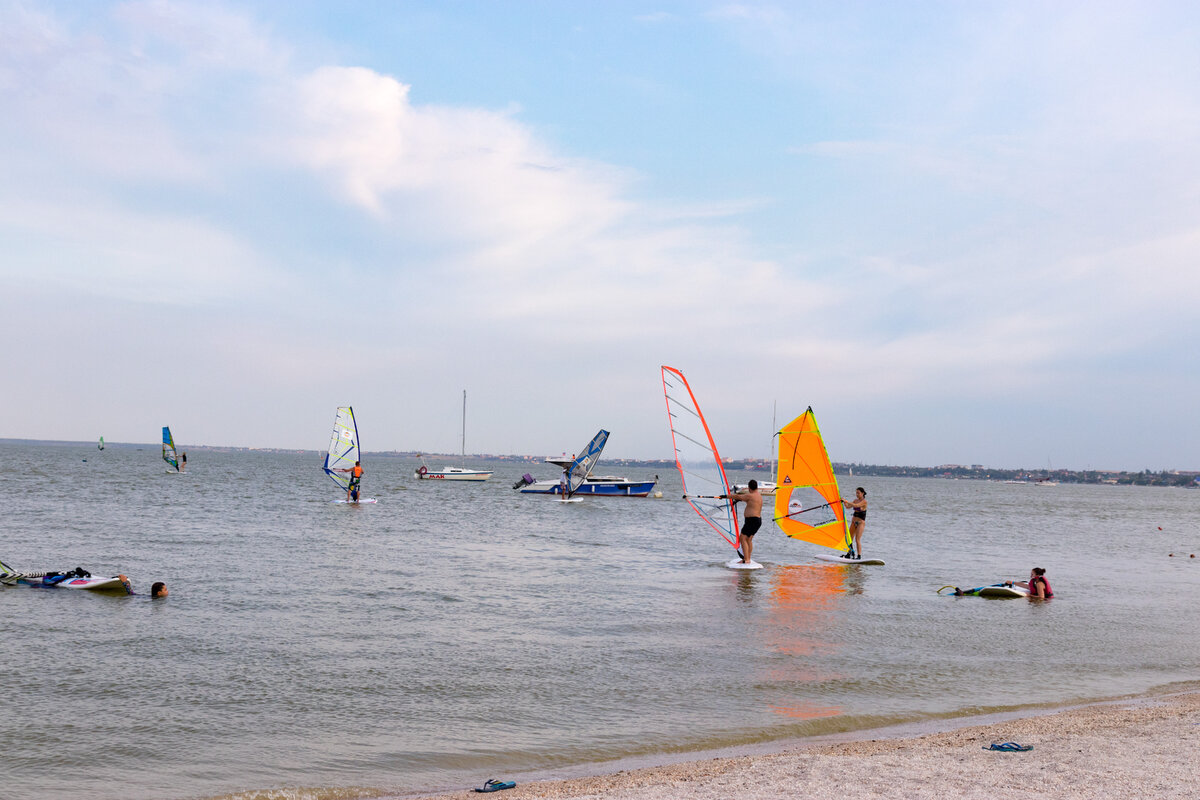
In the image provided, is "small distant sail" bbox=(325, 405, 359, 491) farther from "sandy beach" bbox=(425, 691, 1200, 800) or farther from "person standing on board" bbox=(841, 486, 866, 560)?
"sandy beach" bbox=(425, 691, 1200, 800)

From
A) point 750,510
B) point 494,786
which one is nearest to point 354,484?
point 750,510

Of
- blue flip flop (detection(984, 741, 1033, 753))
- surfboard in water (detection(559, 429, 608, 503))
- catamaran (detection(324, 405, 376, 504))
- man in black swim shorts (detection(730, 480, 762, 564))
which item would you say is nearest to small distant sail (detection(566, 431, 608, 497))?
surfboard in water (detection(559, 429, 608, 503))

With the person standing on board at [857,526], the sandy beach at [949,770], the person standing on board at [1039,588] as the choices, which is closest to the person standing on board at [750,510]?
the person standing on board at [857,526]

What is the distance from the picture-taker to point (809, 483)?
18.7 metres

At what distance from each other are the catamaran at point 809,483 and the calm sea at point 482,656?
89 centimetres

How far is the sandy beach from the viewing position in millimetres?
5273

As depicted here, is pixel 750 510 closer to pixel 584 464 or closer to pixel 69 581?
pixel 69 581

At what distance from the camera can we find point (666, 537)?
26.7 meters

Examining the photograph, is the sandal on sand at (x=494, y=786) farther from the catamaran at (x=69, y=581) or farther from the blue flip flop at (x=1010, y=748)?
the catamaran at (x=69, y=581)

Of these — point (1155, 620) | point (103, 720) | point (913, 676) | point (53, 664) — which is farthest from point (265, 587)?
point (1155, 620)

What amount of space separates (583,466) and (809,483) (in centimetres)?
2800

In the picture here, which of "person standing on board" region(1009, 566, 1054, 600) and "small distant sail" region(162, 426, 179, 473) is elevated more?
"small distant sail" region(162, 426, 179, 473)

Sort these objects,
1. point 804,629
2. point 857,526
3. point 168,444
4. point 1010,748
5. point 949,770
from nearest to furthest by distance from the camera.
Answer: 1. point 949,770
2. point 1010,748
3. point 804,629
4. point 857,526
5. point 168,444

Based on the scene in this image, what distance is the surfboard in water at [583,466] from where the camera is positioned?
43188mm
